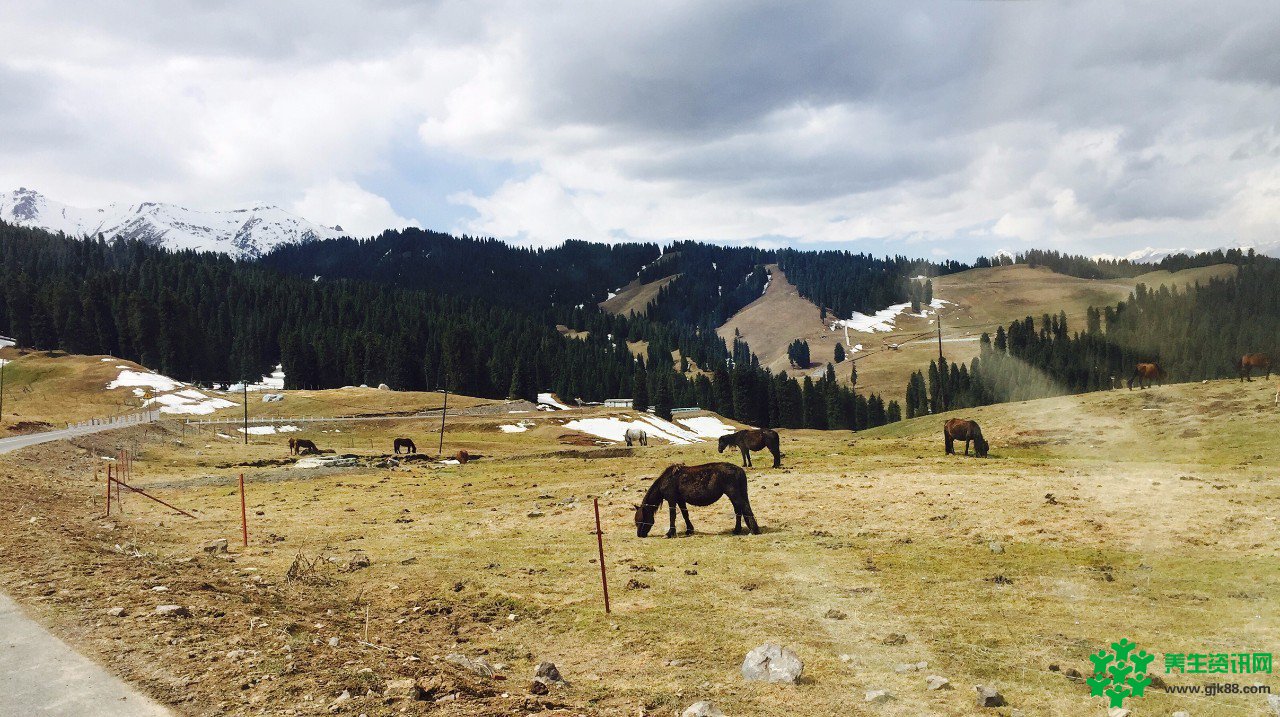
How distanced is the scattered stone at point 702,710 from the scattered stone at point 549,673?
238 cm

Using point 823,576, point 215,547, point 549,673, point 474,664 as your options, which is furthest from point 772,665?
point 215,547

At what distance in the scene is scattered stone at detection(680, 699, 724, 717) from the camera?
29.1 feet

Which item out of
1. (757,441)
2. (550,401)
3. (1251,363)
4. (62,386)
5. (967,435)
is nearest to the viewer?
(757,441)

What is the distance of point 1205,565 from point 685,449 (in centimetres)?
5156

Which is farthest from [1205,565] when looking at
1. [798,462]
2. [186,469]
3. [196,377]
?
[196,377]

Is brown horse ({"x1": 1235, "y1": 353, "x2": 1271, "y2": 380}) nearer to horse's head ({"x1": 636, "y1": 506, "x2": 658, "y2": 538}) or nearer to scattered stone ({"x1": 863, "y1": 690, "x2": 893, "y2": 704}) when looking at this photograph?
horse's head ({"x1": 636, "y1": 506, "x2": 658, "y2": 538})

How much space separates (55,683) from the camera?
948 centimetres

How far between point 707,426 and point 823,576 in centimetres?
11862

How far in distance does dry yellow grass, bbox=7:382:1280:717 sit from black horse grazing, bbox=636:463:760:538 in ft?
3.28

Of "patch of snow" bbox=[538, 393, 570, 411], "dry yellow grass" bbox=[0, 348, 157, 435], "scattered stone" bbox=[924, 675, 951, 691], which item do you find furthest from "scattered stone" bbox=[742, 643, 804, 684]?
"patch of snow" bbox=[538, 393, 570, 411]

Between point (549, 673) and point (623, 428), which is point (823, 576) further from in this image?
point (623, 428)

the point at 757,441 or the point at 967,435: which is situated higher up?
the point at 757,441

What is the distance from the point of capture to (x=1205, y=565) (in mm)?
16609

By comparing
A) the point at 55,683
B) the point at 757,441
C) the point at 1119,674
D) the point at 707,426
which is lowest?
the point at 707,426
